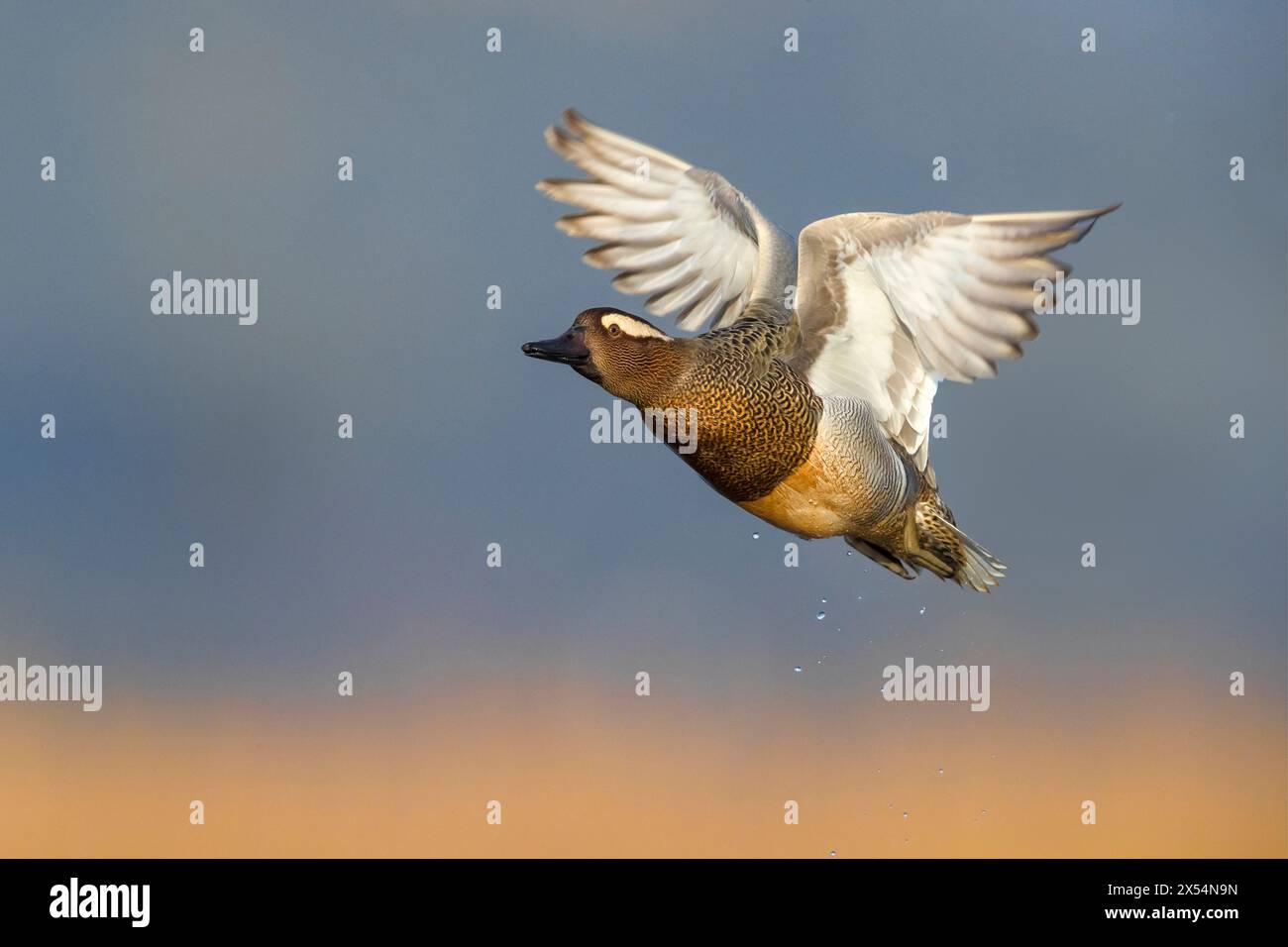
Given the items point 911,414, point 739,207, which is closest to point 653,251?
point 739,207

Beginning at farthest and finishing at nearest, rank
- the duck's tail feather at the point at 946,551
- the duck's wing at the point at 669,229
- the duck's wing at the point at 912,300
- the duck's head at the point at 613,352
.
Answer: the duck's tail feather at the point at 946,551
the duck's wing at the point at 669,229
the duck's wing at the point at 912,300
the duck's head at the point at 613,352

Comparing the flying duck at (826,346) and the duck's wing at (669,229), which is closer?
the flying duck at (826,346)

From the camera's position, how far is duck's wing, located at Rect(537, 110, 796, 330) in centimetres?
615

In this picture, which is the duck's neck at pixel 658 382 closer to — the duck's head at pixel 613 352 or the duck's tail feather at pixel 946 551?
the duck's head at pixel 613 352

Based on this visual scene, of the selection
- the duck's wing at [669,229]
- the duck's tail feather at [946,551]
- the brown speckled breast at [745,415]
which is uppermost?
the duck's wing at [669,229]

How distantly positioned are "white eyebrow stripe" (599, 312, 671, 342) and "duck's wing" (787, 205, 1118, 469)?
2.09ft

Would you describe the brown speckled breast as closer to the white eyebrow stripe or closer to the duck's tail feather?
the white eyebrow stripe

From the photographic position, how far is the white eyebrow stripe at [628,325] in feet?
18.8

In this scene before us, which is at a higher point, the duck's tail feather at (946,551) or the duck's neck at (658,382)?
the duck's neck at (658,382)

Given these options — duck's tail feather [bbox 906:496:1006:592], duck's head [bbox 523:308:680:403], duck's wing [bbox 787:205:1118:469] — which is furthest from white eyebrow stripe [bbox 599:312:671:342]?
duck's tail feather [bbox 906:496:1006:592]

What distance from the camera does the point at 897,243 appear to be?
6.01 meters

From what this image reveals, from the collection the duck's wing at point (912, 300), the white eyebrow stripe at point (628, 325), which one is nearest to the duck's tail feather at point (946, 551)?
the duck's wing at point (912, 300)

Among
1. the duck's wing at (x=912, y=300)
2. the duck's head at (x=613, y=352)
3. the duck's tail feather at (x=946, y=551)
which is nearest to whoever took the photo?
the duck's head at (x=613, y=352)

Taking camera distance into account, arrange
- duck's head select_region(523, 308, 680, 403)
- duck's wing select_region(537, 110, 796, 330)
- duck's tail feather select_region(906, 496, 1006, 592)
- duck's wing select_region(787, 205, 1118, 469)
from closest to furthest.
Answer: duck's head select_region(523, 308, 680, 403), duck's wing select_region(787, 205, 1118, 469), duck's wing select_region(537, 110, 796, 330), duck's tail feather select_region(906, 496, 1006, 592)
